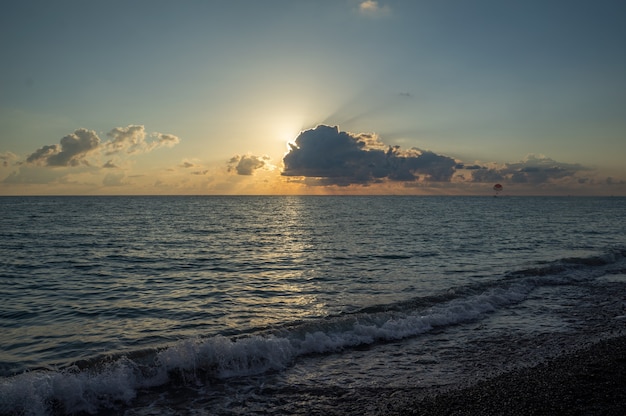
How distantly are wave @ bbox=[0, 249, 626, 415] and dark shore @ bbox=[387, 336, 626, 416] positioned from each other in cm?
493

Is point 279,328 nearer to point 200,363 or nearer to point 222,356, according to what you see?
point 222,356

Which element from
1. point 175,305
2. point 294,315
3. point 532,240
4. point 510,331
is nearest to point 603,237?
point 532,240

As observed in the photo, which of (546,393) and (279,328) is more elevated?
(546,393)

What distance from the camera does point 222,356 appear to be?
12.9 metres

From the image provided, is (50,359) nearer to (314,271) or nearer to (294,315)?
(294,315)

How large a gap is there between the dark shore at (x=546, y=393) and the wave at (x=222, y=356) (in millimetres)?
4934

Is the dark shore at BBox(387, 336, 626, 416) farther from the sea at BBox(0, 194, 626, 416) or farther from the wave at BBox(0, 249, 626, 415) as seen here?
the wave at BBox(0, 249, 626, 415)

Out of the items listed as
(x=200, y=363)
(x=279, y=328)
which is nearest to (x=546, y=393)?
(x=279, y=328)

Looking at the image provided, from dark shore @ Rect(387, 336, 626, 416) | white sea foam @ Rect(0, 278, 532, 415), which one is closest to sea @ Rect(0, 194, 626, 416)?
white sea foam @ Rect(0, 278, 532, 415)

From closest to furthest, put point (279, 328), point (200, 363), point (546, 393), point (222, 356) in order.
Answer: point (546, 393), point (200, 363), point (222, 356), point (279, 328)

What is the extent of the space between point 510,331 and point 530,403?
718cm

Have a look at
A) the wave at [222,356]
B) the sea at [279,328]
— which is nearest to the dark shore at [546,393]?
the sea at [279,328]

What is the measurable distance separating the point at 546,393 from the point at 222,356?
8.73 meters

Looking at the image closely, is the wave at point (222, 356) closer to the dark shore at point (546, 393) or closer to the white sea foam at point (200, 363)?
the white sea foam at point (200, 363)
